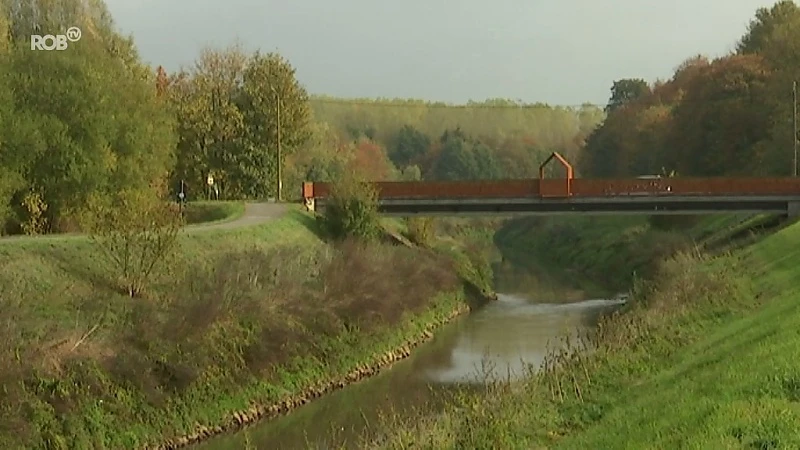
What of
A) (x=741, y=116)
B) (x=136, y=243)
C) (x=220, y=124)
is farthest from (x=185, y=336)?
(x=741, y=116)

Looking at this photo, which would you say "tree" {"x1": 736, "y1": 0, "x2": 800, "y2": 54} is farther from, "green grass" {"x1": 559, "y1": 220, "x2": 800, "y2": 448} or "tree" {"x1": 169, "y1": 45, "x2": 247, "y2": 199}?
"green grass" {"x1": 559, "y1": 220, "x2": 800, "y2": 448}

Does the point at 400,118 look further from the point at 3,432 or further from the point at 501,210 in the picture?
the point at 3,432

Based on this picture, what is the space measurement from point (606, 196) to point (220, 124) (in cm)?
2443

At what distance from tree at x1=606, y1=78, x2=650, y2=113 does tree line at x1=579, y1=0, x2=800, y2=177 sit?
34.1 m

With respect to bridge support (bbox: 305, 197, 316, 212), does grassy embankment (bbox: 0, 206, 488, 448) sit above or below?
below

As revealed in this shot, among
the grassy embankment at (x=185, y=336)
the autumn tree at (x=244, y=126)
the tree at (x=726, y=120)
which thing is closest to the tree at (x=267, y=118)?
the autumn tree at (x=244, y=126)

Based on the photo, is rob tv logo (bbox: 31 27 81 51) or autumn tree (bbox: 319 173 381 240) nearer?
rob tv logo (bbox: 31 27 81 51)

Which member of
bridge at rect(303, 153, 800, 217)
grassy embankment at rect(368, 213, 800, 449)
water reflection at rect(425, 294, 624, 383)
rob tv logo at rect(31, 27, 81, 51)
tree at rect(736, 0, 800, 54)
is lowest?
water reflection at rect(425, 294, 624, 383)

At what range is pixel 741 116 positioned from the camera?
60.3m

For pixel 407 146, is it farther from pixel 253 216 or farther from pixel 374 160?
pixel 253 216

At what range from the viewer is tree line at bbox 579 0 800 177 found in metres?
56.0

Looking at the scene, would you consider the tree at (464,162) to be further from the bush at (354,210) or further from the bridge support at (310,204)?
the bush at (354,210)

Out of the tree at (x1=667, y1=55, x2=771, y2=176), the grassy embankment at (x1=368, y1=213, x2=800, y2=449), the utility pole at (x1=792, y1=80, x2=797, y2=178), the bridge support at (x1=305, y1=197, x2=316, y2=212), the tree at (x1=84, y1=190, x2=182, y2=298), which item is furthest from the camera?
the tree at (x1=667, y1=55, x2=771, y2=176)

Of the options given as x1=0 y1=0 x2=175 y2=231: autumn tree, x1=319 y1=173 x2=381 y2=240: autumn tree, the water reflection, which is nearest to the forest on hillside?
x1=0 y1=0 x2=175 y2=231: autumn tree
